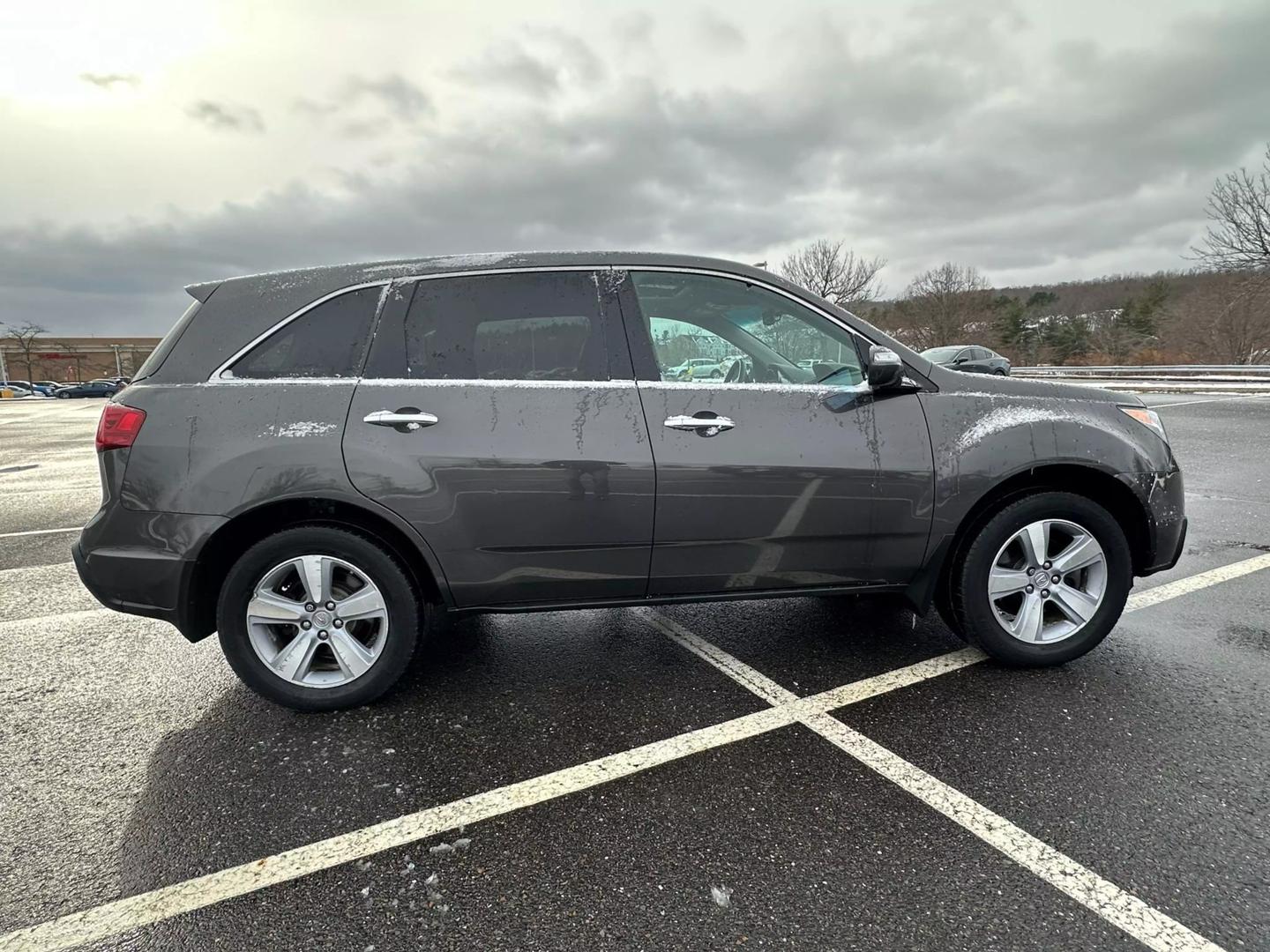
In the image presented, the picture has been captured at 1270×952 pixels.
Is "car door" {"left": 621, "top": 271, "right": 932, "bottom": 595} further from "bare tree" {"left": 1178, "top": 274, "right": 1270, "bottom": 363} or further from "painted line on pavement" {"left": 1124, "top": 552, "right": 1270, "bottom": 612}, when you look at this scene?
"bare tree" {"left": 1178, "top": 274, "right": 1270, "bottom": 363}

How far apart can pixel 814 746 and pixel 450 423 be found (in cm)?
184

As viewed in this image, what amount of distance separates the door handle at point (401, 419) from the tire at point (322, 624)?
1.55 feet

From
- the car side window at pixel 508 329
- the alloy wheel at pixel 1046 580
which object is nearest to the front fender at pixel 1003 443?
the alloy wheel at pixel 1046 580

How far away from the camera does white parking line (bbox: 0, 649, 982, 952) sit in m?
1.79

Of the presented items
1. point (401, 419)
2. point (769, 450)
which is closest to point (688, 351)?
point (769, 450)

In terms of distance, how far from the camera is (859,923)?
5.70ft

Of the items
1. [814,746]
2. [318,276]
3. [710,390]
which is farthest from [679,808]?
[318,276]

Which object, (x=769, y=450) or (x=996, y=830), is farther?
(x=769, y=450)

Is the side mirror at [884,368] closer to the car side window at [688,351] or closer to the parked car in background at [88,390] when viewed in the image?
the car side window at [688,351]

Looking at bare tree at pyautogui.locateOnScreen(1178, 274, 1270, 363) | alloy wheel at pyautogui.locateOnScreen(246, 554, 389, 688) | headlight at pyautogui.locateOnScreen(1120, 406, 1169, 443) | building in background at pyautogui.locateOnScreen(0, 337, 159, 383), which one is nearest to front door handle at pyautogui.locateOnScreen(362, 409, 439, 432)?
alloy wheel at pyautogui.locateOnScreen(246, 554, 389, 688)

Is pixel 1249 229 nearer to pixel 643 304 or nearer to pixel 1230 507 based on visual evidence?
pixel 1230 507

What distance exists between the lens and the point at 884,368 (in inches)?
112

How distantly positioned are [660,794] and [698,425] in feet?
4.49

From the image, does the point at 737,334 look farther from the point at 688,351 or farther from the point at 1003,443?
the point at 1003,443
